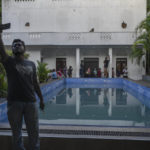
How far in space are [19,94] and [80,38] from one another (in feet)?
60.9

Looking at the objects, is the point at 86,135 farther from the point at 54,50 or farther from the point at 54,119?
the point at 54,50

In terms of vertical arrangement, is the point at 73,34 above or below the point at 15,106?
above

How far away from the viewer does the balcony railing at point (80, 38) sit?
2053 centimetres

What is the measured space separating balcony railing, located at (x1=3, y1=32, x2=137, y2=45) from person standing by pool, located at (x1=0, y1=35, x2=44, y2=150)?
60.2ft

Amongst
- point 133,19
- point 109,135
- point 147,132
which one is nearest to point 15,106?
point 109,135

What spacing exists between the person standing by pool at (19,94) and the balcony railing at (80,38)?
18.4 m

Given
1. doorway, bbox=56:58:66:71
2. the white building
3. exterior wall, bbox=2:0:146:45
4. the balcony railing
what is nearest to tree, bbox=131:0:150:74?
the balcony railing

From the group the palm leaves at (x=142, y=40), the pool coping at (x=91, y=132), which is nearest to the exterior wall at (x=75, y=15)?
the palm leaves at (x=142, y=40)

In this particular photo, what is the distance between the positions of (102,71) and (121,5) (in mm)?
6981

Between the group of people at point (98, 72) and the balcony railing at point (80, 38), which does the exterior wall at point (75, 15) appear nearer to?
the balcony railing at point (80, 38)

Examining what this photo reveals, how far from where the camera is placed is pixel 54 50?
75.4 feet

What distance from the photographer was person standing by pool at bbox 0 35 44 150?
251cm

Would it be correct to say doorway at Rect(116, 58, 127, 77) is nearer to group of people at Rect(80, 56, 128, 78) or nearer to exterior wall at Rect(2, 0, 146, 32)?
group of people at Rect(80, 56, 128, 78)

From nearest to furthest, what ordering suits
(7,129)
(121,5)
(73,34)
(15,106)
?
(15,106), (7,129), (73,34), (121,5)
